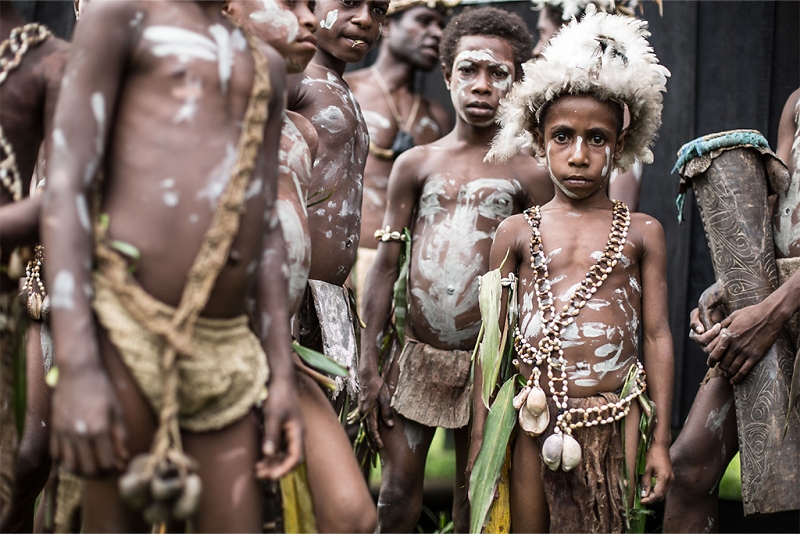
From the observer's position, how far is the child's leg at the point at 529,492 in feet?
10.2

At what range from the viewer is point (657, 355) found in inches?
123

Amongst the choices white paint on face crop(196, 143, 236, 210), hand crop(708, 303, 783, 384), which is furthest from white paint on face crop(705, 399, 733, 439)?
white paint on face crop(196, 143, 236, 210)

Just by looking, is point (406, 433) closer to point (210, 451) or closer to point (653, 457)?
point (653, 457)

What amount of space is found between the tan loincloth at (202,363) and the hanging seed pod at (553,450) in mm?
1255

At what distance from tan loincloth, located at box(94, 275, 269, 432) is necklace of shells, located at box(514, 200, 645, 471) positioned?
1.26 metres

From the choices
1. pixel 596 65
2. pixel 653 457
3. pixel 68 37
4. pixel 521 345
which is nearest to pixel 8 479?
pixel 521 345

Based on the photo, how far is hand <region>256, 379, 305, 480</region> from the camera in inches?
78.8

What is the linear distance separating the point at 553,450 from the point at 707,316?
0.92 m

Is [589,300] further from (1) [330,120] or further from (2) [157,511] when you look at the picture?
(2) [157,511]

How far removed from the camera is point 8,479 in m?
2.19

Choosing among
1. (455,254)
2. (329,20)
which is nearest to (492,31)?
(329,20)

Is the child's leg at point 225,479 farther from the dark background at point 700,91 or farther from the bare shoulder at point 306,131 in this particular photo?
the dark background at point 700,91

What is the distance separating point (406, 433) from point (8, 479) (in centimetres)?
184

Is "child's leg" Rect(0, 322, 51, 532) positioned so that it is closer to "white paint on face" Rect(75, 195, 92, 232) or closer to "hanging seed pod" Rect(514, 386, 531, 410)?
"white paint on face" Rect(75, 195, 92, 232)
